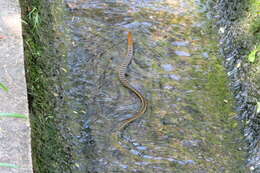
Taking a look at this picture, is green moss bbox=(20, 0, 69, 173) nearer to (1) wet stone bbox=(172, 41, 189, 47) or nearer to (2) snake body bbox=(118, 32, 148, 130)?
(2) snake body bbox=(118, 32, 148, 130)

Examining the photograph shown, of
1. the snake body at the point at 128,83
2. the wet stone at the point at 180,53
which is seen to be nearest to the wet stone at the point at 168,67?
the wet stone at the point at 180,53

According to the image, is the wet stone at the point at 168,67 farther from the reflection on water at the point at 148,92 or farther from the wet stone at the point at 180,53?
the wet stone at the point at 180,53

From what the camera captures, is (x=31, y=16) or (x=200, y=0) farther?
(x=200, y=0)

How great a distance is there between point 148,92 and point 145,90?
54 millimetres

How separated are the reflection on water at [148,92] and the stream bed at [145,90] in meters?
0.01

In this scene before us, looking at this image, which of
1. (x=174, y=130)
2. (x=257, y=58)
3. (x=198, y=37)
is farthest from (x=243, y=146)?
(x=198, y=37)

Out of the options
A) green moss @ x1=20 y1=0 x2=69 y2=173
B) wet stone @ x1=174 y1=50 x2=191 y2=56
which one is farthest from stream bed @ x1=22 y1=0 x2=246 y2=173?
green moss @ x1=20 y1=0 x2=69 y2=173

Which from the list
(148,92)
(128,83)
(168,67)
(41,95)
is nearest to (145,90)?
(148,92)

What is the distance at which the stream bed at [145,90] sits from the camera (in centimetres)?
485

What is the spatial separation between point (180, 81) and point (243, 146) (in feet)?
4.22

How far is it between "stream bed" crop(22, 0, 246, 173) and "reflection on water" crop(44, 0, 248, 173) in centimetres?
1

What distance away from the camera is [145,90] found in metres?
5.75

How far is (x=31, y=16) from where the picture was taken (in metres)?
5.95

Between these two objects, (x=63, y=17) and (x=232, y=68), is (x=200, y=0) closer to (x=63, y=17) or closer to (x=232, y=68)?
(x=232, y=68)
